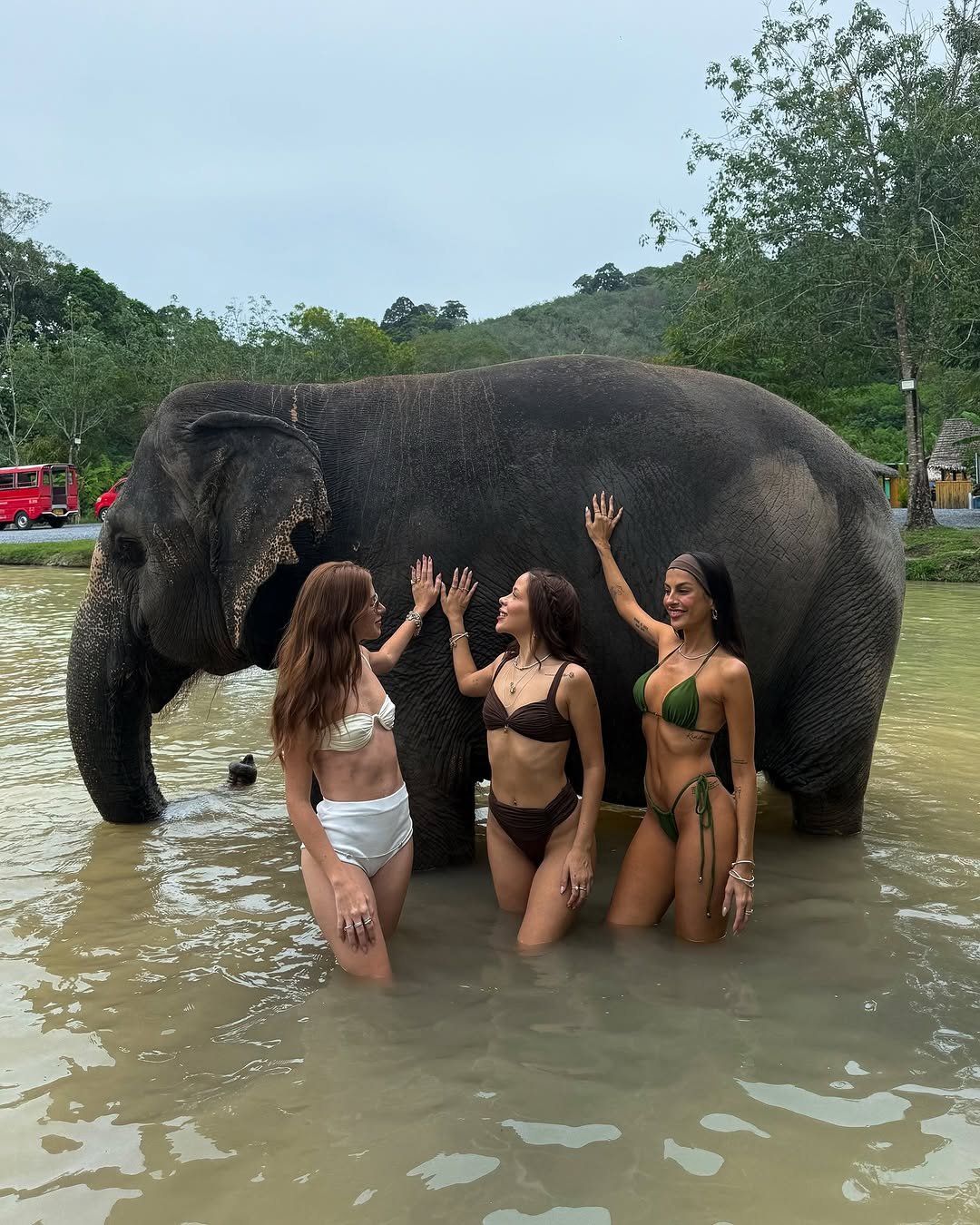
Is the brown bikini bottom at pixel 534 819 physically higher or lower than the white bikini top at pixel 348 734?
lower

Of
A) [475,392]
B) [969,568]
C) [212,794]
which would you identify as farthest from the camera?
[969,568]

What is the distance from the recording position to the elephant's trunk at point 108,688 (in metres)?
5.06

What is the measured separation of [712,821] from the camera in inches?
154

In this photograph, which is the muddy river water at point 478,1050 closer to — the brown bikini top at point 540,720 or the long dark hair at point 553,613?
the brown bikini top at point 540,720

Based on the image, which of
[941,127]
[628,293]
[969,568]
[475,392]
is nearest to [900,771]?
[475,392]

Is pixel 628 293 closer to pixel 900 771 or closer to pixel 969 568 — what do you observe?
pixel 969 568

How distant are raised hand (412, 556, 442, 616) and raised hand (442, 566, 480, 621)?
0.05 metres

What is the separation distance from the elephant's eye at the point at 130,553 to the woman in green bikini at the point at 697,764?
2.33 meters

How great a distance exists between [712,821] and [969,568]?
1638cm

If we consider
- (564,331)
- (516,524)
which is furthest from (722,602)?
(564,331)

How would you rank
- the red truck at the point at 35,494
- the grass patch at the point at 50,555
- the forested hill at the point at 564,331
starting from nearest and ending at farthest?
1. the grass patch at the point at 50,555
2. the red truck at the point at 35,494
3. the forested hill at the point at 564,331

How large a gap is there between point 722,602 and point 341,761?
1.45 m

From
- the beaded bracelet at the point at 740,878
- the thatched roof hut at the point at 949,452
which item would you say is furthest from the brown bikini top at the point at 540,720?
the thatched roof hut at the point at 949,452

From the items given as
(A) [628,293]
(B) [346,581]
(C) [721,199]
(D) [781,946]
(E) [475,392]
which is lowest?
→ (D) [781,946]
